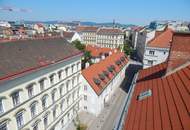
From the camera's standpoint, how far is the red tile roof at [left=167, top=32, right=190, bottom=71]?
1631 cm

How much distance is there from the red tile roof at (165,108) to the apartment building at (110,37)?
92882 mm

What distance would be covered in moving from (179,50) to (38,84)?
679 inches

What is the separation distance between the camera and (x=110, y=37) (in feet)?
365

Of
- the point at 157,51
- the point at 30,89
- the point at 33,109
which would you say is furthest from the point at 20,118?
the point at 157,51

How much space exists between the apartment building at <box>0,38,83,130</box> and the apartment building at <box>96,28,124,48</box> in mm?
76520

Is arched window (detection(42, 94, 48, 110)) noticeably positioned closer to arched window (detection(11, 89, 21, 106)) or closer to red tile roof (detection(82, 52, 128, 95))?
arched window (detection(11, 89, 21, 106))

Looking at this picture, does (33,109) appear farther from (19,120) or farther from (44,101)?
(19,120)

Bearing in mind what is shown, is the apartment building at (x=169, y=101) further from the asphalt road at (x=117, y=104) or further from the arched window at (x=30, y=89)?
the asphalt road at (x=117, y=104)

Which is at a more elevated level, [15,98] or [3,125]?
[15,98]

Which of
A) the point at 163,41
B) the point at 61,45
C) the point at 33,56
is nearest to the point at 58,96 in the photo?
the point at 33,56

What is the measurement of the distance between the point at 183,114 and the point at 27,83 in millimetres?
17548

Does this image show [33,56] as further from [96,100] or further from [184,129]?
[184,129]

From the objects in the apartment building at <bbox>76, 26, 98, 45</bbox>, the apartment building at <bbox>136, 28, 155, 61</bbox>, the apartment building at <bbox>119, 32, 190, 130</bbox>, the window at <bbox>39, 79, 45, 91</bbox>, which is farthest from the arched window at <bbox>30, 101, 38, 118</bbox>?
the apartment building at <bbox>76, 26, 98, 45</bbox>

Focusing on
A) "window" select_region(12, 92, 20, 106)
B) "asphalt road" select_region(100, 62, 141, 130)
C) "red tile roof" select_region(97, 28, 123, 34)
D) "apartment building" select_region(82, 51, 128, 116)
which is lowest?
"asphalt road" select_region(100, 62, 141, 130)
